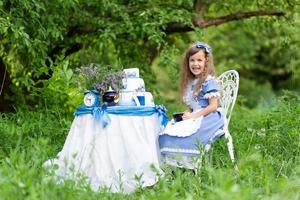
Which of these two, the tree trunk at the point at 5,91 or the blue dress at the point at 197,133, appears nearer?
the blue dress at the point at 197,133

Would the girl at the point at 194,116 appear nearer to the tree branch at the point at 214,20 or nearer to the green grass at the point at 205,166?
the green grass at the point at 205,166

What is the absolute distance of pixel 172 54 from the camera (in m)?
7.09

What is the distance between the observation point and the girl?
4.75 meters

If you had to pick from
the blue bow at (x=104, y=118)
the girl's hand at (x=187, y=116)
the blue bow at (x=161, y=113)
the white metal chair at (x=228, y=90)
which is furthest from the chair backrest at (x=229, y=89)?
the blue bow at (x=104, y=118)

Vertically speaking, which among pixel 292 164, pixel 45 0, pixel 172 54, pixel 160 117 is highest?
pixel 45 0

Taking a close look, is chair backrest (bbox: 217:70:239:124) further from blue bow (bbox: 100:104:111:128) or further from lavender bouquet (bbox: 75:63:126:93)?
blue bow (bbox: 100:104:111:128)

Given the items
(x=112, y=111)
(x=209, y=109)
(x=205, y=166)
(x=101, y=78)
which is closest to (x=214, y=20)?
(x=209, y=109)

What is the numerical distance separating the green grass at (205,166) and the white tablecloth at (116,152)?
8.7 inches

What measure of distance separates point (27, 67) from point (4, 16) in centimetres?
133

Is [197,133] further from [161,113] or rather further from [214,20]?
[214,20]

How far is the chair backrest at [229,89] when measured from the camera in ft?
17.2

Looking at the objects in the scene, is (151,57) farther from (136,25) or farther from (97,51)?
(136,25)

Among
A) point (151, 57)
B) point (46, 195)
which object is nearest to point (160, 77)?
point (151, 57)

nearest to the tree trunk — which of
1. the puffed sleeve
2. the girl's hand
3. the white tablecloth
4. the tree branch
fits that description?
the tree branch
